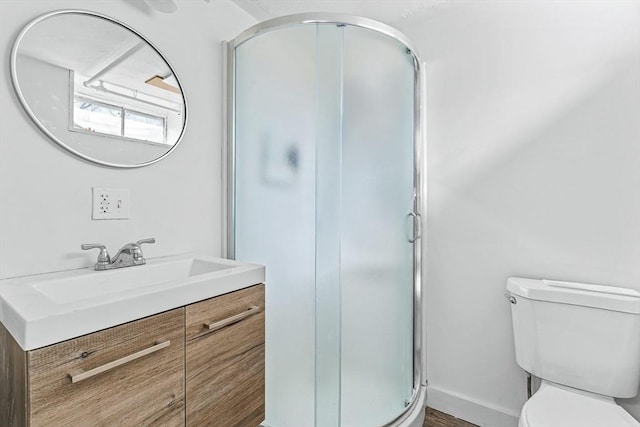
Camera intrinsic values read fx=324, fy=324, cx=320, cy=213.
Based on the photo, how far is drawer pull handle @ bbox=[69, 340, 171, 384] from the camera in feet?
2.29

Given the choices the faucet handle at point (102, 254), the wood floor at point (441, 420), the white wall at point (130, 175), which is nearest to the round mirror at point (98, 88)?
the white wall at point (130, 175)

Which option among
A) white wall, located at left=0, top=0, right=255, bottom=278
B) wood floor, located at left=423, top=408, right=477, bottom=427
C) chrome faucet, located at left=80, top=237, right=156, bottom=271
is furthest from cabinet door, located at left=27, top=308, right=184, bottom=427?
wood floor, located at left=423, top=408, right=477, bottom=427

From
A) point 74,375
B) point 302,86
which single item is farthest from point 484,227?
point 74,375

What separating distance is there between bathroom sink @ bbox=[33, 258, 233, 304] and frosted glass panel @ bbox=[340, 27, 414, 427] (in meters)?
0.60

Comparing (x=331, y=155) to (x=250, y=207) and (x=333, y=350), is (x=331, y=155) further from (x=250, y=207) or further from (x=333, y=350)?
(x=333, y=350)

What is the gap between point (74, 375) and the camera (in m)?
0.70

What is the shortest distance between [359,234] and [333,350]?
1.63ft

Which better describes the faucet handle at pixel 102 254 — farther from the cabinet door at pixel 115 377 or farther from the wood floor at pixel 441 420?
the wood floor at pixel 441 420

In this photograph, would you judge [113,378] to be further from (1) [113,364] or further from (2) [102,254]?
(2) [102,254]

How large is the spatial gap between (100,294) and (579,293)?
1.74m

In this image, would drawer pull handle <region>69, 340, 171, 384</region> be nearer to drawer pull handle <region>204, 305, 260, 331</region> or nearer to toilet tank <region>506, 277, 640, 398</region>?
drawer pull handle <region>204, 305, 260, 331</region>

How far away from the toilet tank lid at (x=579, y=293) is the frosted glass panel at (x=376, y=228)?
1.70ft

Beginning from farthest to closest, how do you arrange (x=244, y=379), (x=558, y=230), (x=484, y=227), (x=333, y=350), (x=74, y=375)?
1. (x=484, y=227)
2. (x=558, y=230)
3. (x=333, y=350)
4. (x=244, y=379)
5. (x=74, y=375)

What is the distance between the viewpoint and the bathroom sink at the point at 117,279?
0.97 m
